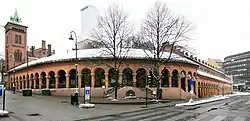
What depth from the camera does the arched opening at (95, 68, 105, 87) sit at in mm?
50844

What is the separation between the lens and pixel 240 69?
155375 mm

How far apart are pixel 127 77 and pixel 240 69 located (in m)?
119

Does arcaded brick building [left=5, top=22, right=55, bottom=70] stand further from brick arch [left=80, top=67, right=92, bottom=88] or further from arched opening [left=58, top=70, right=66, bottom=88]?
brick arch [left=80, top=67, right=92, bottom=88]

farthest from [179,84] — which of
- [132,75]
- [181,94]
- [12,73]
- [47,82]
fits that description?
[12,73]

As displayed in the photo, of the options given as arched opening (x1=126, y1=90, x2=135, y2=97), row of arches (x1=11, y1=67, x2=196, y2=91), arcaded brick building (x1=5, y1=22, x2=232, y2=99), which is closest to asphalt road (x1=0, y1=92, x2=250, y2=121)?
arched opening (x1=126, y1=90, x2=135, y2=97)

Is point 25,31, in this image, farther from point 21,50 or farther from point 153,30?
point 153,30

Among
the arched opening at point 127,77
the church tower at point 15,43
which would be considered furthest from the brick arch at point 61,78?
the church tower at point 15,43

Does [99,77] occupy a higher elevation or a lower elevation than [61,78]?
higher

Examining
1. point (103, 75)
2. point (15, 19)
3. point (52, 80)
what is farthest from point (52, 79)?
point (15, 19)

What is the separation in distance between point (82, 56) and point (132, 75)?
343 inches

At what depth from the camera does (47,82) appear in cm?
5444

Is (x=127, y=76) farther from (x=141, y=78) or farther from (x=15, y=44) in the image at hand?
(x=15, y=44)

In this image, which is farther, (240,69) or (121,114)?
(240,69)

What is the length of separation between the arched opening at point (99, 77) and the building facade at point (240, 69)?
112m
